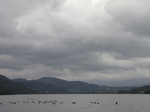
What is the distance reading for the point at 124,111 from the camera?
9181 cm

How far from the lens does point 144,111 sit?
8944 centimetres

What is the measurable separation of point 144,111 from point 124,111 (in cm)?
710

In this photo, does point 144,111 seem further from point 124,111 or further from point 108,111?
point 108,111

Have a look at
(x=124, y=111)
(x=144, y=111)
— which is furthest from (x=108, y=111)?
(x=144, y=111)

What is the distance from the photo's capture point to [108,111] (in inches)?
3671

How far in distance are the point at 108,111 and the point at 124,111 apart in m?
5.86

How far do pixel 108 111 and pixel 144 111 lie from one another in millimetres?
12953
